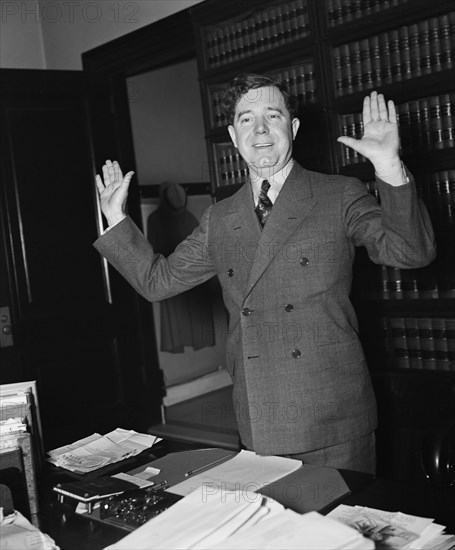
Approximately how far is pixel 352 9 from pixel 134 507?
2627mm

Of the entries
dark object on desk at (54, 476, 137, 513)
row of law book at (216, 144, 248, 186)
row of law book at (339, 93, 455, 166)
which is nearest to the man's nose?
dark object on desk at (54, 476, 137, 513)

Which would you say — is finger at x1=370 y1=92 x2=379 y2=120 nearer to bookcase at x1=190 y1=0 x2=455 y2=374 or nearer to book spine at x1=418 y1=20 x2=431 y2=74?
bookcase at x1=190 y1=0 x2=455 y2=374

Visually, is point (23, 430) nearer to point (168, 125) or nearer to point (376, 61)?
point (376, 61)

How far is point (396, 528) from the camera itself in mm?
1344

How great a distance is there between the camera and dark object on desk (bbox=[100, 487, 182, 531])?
149 centimetres

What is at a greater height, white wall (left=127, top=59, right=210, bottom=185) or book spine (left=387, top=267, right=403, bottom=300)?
white wall (left=127, top=59, right=210, bottom=185)

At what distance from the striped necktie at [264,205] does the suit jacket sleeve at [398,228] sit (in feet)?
0.94

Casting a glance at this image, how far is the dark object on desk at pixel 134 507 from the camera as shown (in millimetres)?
1494

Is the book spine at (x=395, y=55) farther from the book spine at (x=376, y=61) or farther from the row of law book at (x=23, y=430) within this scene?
the row of law book at (x=23, y=430)

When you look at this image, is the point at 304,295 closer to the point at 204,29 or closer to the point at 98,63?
the point at 204,29

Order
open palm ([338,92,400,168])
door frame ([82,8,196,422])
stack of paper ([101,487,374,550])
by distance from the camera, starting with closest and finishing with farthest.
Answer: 1. stack of paper ([101,487,374,550])
2. open palm ([338,92,400,168])
3. door frame ([82,8,196,422])

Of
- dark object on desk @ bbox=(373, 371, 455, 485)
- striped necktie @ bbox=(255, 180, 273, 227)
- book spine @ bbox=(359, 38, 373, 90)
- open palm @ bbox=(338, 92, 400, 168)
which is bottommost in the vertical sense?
dark object on desk @ bbox=(373, 371, 455, 485)

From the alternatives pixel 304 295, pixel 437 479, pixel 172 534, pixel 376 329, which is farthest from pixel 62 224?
pixel 172 534

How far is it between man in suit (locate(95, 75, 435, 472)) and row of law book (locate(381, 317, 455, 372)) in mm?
1258
